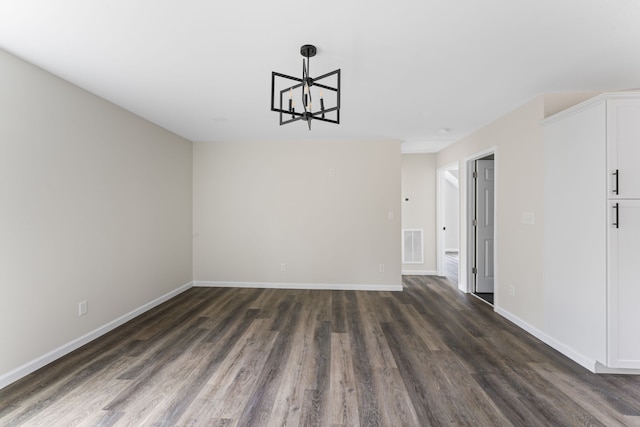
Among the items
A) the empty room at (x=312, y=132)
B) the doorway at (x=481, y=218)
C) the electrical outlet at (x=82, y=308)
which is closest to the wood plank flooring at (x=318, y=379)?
the empty room at (x=312, y=132)

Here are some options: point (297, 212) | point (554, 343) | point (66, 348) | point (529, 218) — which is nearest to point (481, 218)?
point (529, 218)

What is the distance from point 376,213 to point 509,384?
281 cm

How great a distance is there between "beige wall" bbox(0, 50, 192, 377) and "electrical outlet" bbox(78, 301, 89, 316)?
42 mm

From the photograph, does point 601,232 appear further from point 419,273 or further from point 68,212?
point 68,212

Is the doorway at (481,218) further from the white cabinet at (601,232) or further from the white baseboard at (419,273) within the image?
the white cabinet at (601,232)

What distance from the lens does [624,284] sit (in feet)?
6.87

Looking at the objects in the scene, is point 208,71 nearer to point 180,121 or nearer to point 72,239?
point 180,121

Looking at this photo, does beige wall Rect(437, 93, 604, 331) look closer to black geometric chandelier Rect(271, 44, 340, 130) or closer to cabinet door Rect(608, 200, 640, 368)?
cabinet door Rect(608, 200, 640, 368)

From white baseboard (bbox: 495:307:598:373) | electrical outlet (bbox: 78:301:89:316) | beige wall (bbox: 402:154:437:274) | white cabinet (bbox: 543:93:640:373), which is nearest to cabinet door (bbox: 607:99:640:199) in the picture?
white cabinet (bbox: 543:93:640:373)

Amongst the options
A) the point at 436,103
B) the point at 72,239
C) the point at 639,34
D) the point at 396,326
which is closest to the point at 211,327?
the point at 72,239

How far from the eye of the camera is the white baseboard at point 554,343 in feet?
7.30

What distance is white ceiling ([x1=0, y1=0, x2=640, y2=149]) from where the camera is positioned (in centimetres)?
159

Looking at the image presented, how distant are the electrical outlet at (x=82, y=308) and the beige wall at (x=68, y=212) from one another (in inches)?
1.6

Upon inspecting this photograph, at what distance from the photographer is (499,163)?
3.43m
